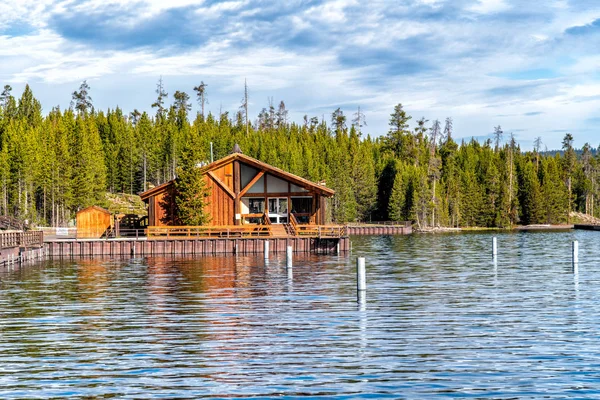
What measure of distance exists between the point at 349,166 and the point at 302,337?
419 ft

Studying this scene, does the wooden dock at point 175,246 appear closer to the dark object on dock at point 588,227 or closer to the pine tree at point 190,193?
the pine tree at point 190,193

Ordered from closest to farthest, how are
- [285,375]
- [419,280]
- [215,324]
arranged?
1. [285,375]
2. [215,324]
3. [419,280]

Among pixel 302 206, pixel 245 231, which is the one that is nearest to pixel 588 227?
pixel 302 206

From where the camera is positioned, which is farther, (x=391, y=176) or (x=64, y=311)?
(x=391, y=176)

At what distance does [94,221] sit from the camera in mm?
64500

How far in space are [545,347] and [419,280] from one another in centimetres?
1749

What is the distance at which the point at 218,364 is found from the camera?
53.0ft

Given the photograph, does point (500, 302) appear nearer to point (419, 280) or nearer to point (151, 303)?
point (419, 280)

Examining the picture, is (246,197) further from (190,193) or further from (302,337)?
(302,337)

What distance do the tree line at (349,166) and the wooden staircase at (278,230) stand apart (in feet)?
157

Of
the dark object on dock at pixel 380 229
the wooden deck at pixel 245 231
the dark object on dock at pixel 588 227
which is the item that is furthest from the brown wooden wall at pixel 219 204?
the dark object on dock at pixel 588 227

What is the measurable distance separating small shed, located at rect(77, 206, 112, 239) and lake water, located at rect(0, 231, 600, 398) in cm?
2731

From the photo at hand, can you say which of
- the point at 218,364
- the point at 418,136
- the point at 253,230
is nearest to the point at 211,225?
the point at 253,230

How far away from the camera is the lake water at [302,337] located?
14273 millimetres
